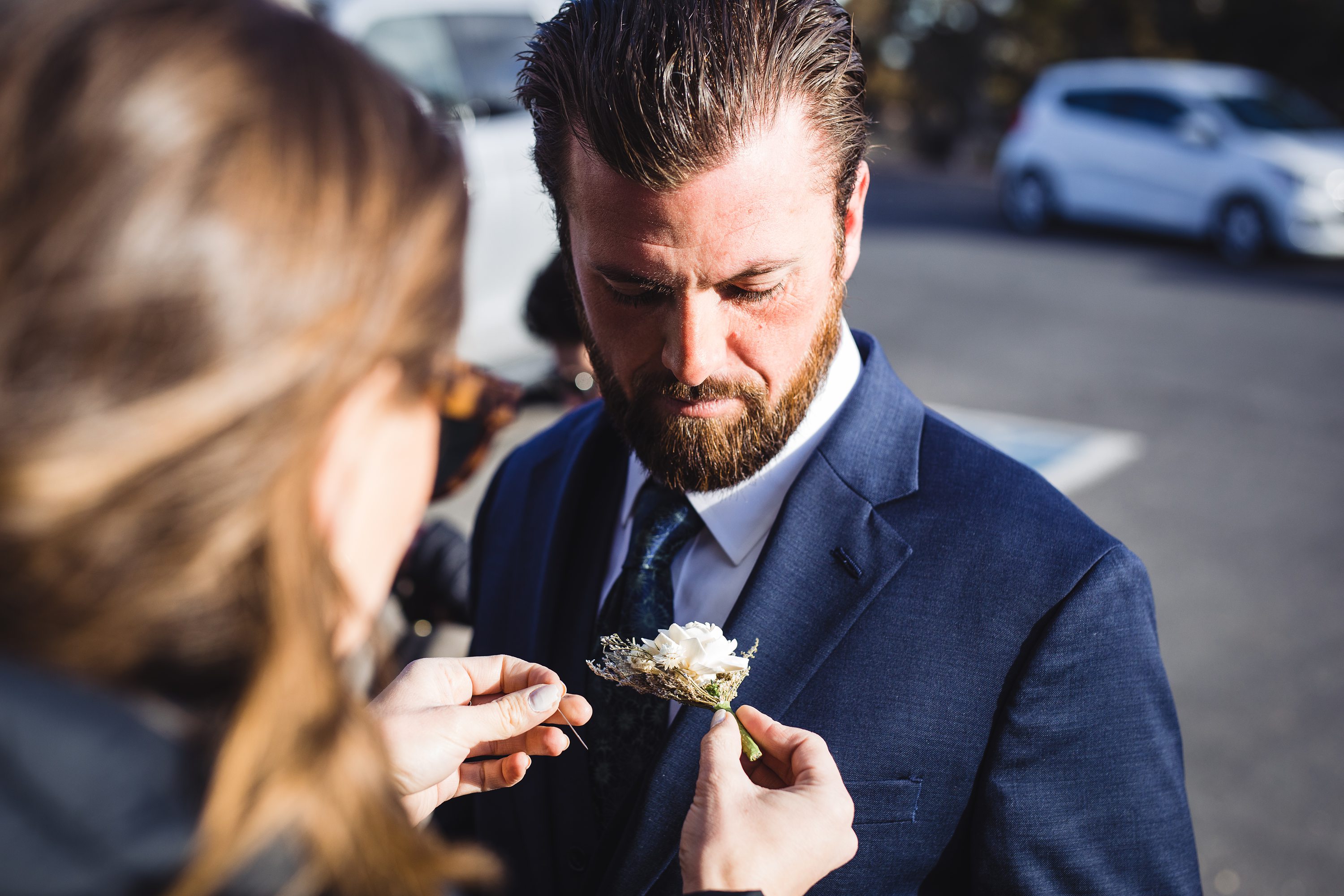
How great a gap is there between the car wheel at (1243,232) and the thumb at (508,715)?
1270 cm

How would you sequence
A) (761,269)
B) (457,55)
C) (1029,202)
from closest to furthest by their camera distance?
(761,269), (457,55), (1029,202)

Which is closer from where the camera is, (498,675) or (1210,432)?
(498,675)

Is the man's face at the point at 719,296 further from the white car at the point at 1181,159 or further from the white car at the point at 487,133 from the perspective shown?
the white car at the point at 1181,159

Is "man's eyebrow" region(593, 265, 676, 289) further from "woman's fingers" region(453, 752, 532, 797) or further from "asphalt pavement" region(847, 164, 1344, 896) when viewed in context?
"asphalt pavement" region(847, 164, 1344, 896)

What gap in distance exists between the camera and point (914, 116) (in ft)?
95.2

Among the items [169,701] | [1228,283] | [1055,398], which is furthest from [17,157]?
[1228,283]

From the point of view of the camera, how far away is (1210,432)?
7.70 metres

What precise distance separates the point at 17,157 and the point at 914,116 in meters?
30.2

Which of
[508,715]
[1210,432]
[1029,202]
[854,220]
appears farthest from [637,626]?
[1029,202]

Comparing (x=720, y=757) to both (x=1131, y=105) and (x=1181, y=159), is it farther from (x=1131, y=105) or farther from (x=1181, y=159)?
(x=1131, y=105)

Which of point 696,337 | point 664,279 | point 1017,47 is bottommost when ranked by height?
point 1017,47

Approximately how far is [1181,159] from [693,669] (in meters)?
13.1

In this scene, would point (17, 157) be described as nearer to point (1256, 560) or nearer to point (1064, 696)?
point (1064, 696)

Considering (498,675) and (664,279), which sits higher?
(664,279)
